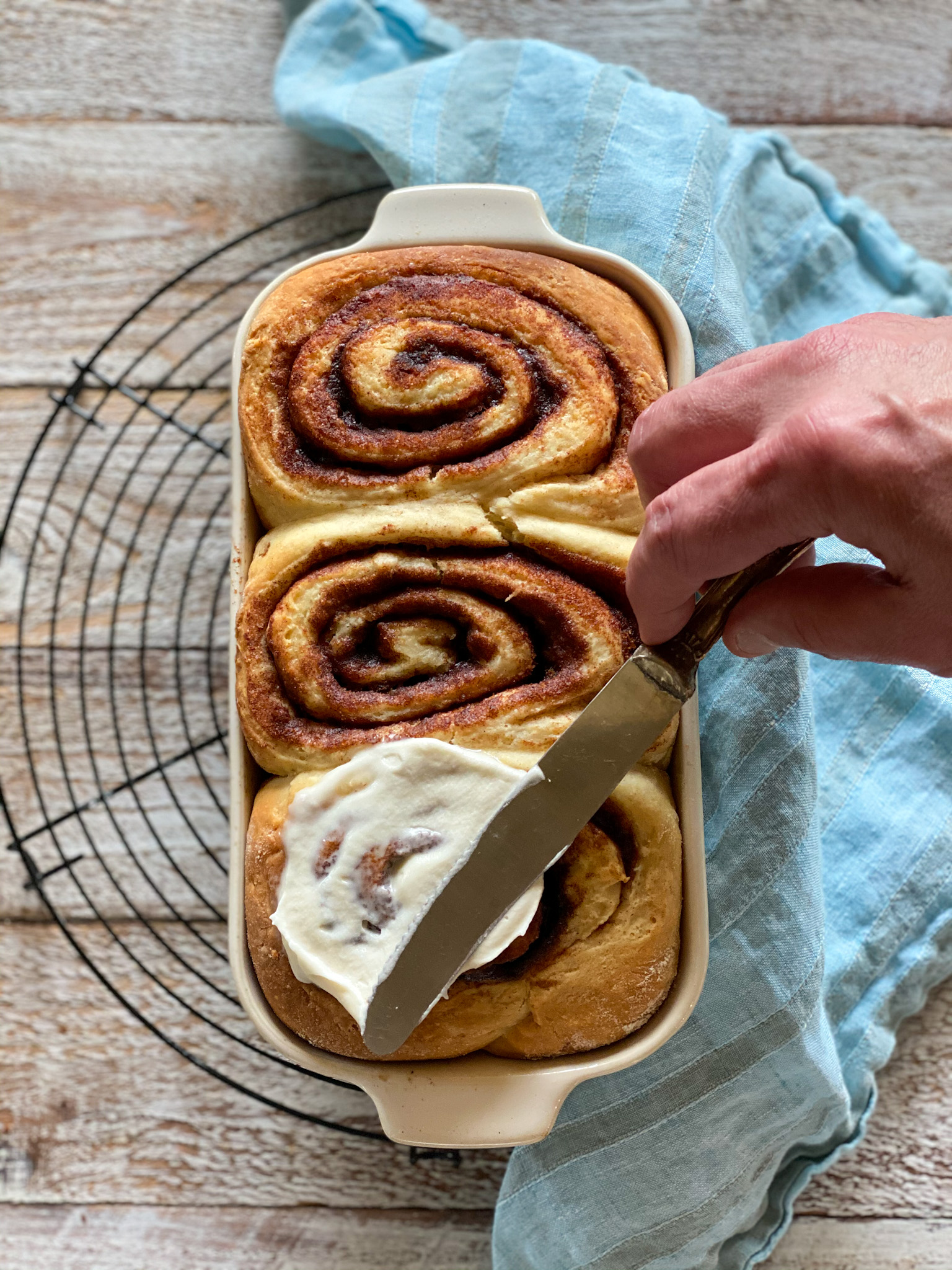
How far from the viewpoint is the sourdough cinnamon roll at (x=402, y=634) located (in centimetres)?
143

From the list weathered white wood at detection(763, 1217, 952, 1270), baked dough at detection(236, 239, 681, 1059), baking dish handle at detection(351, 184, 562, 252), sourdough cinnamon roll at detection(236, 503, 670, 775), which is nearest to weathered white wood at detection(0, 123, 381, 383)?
baking dish handle at detection(351, 184, 562, 252)

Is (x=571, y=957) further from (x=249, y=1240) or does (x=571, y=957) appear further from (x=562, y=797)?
(x=249, y=1240)

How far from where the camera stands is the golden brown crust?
1413mm

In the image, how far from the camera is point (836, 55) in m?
2.09

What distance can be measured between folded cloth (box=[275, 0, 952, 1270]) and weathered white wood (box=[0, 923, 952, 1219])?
132mm

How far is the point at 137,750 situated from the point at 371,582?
79cm

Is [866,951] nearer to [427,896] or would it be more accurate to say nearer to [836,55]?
[427,896]

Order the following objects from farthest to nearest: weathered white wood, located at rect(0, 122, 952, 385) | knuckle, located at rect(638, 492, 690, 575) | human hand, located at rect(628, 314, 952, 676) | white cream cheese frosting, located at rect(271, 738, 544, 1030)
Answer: weathered white wood, located at rect(0, 122, 952, 385) → white cream cheese frosting, located at rect(271, 738, 544, 1030) → knuckle, located at rect(638, 492, 690, 575) → human hand, located at rect(628, 314, 952, 676)

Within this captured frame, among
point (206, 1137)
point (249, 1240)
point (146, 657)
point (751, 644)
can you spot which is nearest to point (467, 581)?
point (751, 644)

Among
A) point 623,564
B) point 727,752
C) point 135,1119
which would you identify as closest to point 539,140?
point 623,564

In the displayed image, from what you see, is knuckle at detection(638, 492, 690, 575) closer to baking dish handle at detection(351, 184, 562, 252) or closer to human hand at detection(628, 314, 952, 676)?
human hand at detection(628, 314, 952, 676)

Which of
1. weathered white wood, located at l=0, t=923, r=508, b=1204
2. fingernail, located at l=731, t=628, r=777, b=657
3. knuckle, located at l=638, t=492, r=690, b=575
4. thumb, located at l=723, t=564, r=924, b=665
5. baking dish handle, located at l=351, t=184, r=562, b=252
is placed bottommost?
weathered white wood, located at l=0, t=923, r=508, b=1204

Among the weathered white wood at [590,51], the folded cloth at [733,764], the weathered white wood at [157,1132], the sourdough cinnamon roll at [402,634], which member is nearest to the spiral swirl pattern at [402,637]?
the sourdough cinnamon roll at [402,634]

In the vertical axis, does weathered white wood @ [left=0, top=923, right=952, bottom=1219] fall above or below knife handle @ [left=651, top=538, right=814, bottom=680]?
below
